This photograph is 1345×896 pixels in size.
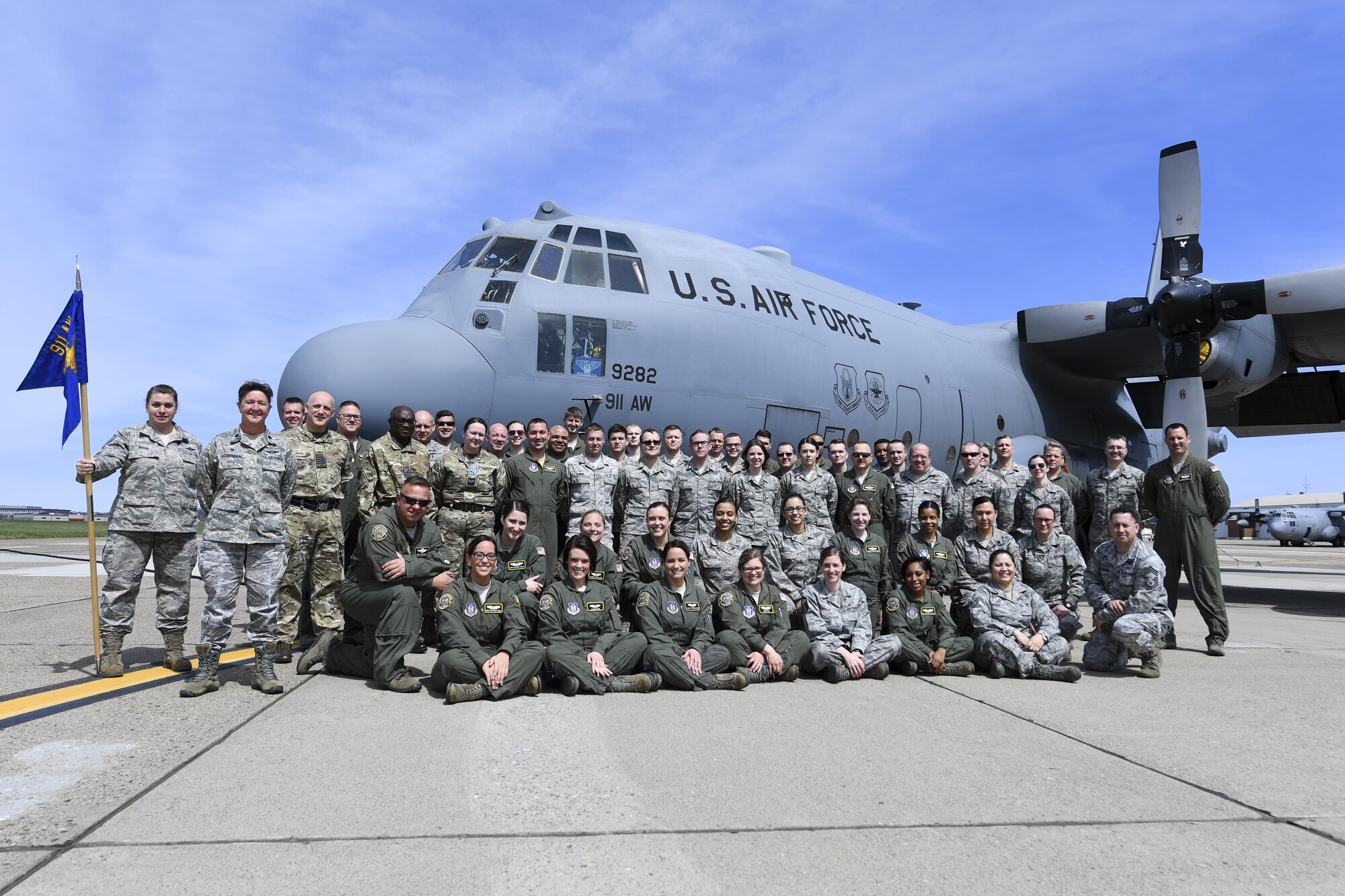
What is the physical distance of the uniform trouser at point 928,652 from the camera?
6.05 m

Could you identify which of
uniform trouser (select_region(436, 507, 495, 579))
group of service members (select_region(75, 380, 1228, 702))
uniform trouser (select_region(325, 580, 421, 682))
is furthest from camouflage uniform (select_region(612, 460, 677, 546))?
uniform trouser (select_region(325, 580, 421, 682))

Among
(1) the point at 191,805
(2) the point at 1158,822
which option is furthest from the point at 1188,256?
(1) the point at 191,805

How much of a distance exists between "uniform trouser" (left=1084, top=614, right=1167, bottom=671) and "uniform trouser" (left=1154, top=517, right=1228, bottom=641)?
1176 millimetres

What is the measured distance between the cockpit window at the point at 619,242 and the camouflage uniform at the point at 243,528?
470cm

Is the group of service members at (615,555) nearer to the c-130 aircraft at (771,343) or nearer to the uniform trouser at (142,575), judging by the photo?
the uniform trouser at (142,575)

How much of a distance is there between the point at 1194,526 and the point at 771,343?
4.60 meters

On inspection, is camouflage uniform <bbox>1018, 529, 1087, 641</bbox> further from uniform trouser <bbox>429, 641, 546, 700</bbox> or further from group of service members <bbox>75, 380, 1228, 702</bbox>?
uniform trouser <bbox>429, 641, 546, 700</bbox>

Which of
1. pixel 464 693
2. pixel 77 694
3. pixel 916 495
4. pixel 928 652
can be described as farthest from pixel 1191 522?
pixel 77 694

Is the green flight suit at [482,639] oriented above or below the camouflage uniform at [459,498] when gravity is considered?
below

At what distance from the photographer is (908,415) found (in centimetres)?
1169

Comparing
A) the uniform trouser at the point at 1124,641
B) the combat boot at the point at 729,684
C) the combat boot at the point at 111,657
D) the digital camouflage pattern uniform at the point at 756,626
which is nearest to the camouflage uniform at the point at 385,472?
the combat boot at the point at 111,657

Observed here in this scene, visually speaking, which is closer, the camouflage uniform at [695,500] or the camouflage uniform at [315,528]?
the camouflage uniform at [315,528]

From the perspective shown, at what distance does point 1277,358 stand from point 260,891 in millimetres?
16993

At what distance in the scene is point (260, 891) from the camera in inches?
94.7
